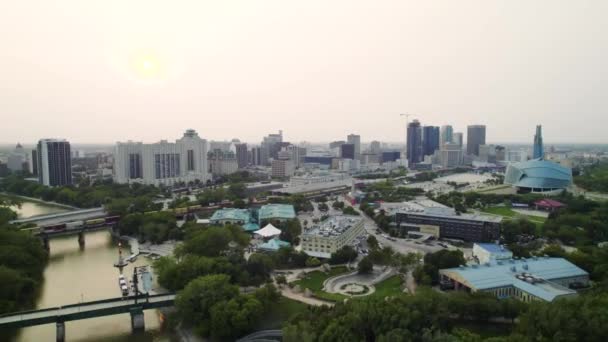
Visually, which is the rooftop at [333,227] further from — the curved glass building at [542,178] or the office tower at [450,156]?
the office tower at [450,156]

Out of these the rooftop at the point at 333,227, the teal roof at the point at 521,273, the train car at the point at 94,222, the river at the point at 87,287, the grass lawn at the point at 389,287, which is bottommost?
the river at the point at 87,287

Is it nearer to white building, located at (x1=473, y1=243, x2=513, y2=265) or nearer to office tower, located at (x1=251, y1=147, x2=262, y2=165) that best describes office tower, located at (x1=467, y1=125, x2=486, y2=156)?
office tower, located at (x1=251, y1=147, x2=262, y2=165)

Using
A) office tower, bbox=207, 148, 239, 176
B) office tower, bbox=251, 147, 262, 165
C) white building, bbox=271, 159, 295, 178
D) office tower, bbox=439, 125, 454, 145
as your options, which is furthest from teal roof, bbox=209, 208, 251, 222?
office tower, bbox=439, 125, 454, 145

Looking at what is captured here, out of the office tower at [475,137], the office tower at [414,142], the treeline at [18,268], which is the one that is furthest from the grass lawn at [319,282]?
the office tower at [475,137]

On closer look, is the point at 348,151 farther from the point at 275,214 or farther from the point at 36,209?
the point at 36,209

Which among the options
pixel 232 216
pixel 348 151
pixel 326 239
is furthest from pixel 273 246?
pixel 348 151

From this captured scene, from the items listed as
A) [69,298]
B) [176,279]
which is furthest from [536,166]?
[69,298]

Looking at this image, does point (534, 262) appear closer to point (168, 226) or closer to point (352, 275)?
point (352, 275)
